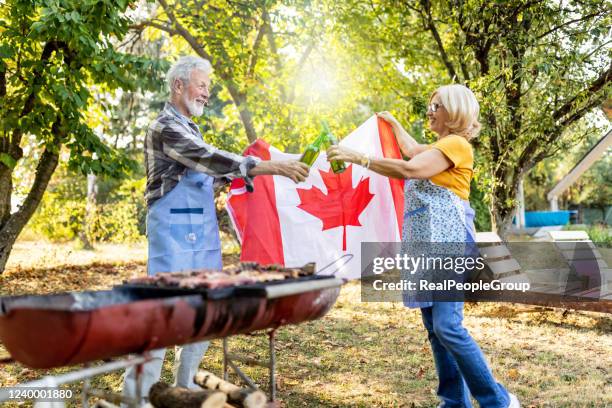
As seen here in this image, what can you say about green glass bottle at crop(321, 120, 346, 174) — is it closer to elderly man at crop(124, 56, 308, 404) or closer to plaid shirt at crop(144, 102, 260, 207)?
elderly man at crop(124, 56, 308, 404)

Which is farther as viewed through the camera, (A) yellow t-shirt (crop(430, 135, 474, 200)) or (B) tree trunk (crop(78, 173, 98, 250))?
(B) tree trunk (crop(78, 173, 98, 250))

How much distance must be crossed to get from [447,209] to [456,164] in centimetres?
28

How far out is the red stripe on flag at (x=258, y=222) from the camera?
4.98 metres

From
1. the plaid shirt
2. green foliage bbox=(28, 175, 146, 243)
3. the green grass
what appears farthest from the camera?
green foliage bbox=(28, 175, 146, 243)

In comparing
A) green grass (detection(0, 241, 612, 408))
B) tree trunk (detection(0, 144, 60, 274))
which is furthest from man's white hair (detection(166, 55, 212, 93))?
tree trunk (detection(0, 144, 60, 274))

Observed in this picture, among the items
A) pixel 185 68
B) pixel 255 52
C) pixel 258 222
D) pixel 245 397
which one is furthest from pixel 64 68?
pixel 245 397

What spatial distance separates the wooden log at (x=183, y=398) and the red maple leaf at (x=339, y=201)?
2.76 meters

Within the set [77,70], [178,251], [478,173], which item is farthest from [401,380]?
[77,70]

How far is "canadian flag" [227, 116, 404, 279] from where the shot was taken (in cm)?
520

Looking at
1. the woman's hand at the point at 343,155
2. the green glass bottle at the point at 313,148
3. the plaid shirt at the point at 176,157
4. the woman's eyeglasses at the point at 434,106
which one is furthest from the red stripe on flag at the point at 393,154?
the plaid shirt at the point at 176,157

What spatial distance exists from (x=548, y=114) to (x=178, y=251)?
5855 mm

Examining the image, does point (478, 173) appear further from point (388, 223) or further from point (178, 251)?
point (178, 251)

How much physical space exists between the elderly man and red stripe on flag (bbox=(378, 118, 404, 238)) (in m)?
1.83

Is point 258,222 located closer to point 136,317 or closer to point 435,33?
point 136,317
